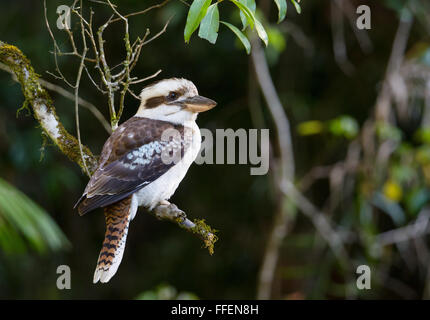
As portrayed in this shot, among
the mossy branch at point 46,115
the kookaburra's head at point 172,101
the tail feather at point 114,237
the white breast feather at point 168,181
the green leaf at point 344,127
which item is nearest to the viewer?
the tail feather at point 114,237

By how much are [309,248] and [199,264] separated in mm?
1102

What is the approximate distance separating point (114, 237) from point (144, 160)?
0.97 ft

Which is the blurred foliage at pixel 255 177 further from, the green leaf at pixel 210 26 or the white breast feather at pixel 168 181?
the green leaf at pixel 210 26

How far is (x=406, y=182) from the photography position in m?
4.27

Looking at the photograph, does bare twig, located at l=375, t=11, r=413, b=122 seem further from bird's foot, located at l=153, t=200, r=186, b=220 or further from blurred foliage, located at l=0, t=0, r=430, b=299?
bird's foot, located at l=153, t=200, r=186, b=220

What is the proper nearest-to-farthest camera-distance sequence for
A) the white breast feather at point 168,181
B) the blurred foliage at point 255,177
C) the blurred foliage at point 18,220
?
the white breast feather at point 168,181, the blurred foliage at point 18,220, the blurred foliage at point 255,177

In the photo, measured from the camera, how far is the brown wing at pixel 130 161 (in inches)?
70.7

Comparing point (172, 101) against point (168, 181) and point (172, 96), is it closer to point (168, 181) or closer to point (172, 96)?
point (172, 96)

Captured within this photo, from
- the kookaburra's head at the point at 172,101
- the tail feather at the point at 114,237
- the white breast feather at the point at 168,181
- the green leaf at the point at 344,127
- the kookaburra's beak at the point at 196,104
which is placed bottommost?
the tail feather at the point at 114,237

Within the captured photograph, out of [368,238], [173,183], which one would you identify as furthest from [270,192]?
[173,183]

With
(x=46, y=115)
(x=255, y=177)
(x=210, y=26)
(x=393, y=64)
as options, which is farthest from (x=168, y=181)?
(x=255, y=177)

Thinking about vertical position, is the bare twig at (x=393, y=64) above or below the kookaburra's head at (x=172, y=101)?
above

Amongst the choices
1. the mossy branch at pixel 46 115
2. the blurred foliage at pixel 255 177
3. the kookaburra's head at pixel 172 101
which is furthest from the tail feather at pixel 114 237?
the blurred foliage at pixel 255 177
